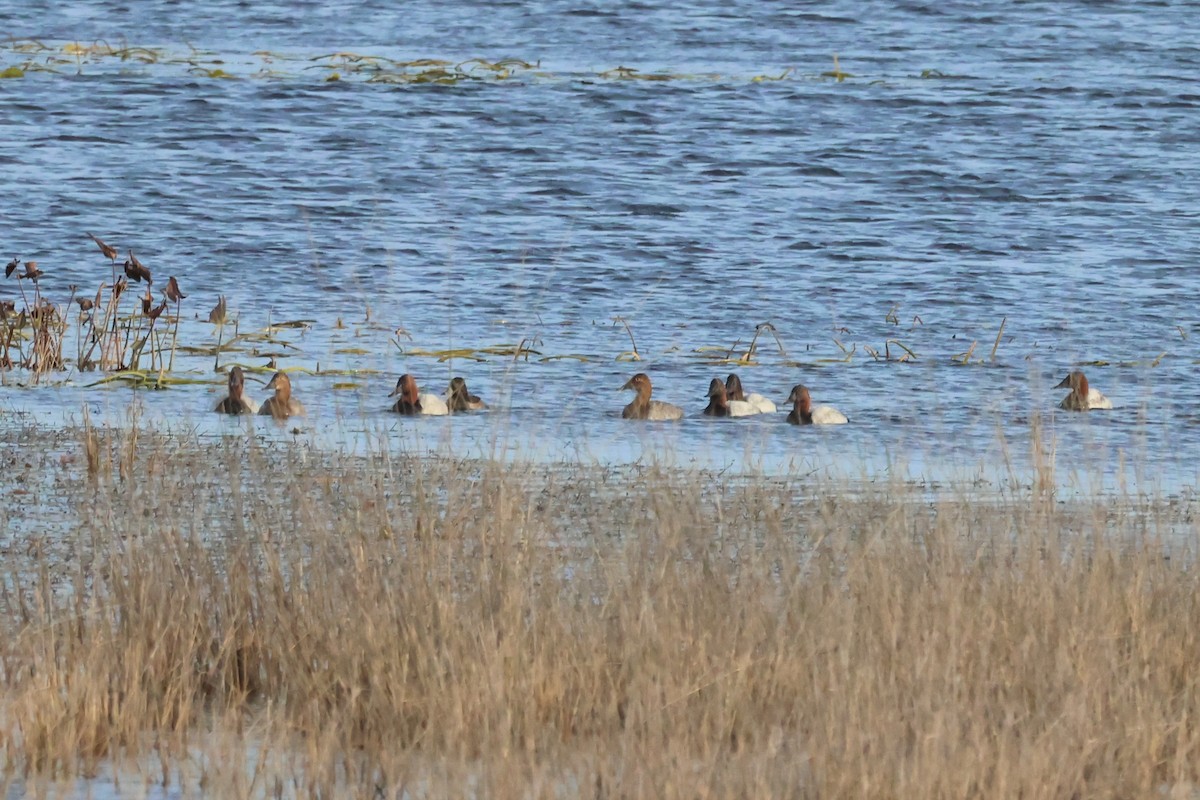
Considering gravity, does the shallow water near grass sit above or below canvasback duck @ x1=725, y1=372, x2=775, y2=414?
above

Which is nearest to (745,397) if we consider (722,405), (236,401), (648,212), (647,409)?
(722,405)

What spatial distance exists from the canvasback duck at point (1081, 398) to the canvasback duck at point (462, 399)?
3.30 m

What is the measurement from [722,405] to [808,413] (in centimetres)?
51

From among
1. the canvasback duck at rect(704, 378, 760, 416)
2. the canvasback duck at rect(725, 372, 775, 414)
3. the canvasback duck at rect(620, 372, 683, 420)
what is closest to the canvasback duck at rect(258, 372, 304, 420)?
the canvasback duck at rect(620, 372, 683, 420)

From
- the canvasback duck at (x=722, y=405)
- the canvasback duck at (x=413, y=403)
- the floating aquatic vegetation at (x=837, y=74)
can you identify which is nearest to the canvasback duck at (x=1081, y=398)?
the canvasback duck at (x=722, y=405)

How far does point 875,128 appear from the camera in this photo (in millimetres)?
25500

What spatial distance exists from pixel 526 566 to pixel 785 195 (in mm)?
15298

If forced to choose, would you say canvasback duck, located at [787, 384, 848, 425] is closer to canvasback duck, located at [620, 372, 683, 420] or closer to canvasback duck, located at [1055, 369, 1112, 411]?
canvasback duck, located at [620, 372, 683, 420]

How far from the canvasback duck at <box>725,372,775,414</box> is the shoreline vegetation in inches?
165

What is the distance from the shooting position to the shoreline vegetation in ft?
16.6

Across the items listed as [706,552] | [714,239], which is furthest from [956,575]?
[714,239]

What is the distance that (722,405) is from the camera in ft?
36.6

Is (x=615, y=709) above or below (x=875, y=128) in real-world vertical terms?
below

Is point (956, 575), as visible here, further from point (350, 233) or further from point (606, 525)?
point (350, 233)
